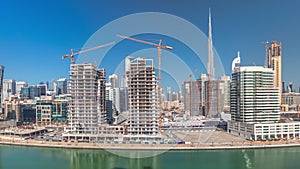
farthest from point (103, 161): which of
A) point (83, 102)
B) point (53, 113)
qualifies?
point (53, 113)

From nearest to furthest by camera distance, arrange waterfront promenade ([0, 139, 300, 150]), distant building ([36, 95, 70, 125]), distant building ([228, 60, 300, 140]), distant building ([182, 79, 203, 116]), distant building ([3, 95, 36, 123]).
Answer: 1. waterfront promenade ([0, 139, 300, 150])
2. distant building ([228, 60, 300, 140])
3. distant building ([36, 95, 70, 125])
4. distant building ([3, 95, 36, 123])
5. distant building ([182, 79, 203, 116])

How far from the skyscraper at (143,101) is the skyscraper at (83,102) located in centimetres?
149

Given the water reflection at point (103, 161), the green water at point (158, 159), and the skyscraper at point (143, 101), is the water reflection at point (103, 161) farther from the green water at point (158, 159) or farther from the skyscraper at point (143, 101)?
the skyscraper at point (143, 101)

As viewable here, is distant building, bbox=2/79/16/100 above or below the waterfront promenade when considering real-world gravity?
above

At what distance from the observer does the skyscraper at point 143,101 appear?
6871 millimetres

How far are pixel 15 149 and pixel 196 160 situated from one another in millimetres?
5981

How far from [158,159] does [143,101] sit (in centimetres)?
203

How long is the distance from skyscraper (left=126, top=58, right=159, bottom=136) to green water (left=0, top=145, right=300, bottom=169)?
1.13 meters

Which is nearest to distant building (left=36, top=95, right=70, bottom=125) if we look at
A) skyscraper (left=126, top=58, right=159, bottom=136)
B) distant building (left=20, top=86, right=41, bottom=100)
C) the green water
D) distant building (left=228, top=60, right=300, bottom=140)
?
the green water

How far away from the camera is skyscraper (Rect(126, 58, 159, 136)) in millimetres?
6871

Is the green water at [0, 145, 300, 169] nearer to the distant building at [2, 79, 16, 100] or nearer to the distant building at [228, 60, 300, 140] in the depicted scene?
the distant building at [228, 60, 300, 140]

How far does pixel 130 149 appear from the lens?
626cm

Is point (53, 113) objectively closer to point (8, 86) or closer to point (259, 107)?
point (259, 107)

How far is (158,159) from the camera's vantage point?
5.56m
